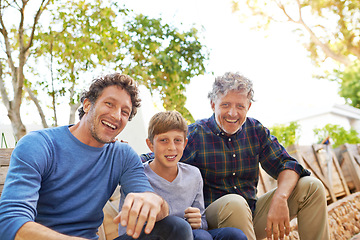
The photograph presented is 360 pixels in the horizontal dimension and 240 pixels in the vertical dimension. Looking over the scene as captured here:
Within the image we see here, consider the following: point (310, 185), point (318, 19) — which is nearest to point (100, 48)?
point (310, 185)

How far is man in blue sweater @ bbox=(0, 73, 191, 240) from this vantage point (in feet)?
4.41

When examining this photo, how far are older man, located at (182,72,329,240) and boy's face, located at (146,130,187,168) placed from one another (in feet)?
1.18

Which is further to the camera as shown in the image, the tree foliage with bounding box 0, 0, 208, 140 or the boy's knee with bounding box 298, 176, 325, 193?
the tree foliage with bounding box 0, 0, 208, 140

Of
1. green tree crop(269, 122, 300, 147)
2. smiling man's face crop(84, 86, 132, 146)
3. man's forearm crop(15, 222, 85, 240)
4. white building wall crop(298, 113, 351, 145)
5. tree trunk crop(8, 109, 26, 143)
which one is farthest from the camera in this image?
white building wall crop(298, 113, 351, 145)

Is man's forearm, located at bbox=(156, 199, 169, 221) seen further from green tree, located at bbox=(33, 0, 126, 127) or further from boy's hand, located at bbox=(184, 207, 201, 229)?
green tree, located at bbox=(33, 0, 126, 127)

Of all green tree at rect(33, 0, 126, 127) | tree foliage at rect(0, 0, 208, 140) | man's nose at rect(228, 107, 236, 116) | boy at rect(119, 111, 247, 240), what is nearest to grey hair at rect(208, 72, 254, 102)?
man's nose at rect(228, 107, 236, 116)

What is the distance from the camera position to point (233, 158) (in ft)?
8.23

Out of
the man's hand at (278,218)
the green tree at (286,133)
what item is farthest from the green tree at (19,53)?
the green tree at (286,133)

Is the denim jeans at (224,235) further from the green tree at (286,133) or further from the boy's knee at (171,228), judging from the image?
the green tree at (286,133)

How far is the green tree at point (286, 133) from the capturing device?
25.1 ft

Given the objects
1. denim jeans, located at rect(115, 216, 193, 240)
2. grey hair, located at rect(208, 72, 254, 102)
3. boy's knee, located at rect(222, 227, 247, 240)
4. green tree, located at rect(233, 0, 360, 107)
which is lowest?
boy's knee, located at rect(222, 227, 247, 240)

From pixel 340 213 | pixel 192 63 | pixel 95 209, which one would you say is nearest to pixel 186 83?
pixel 192 63

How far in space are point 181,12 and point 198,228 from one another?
4.39 meters

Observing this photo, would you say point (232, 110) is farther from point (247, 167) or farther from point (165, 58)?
point (165, 58)
